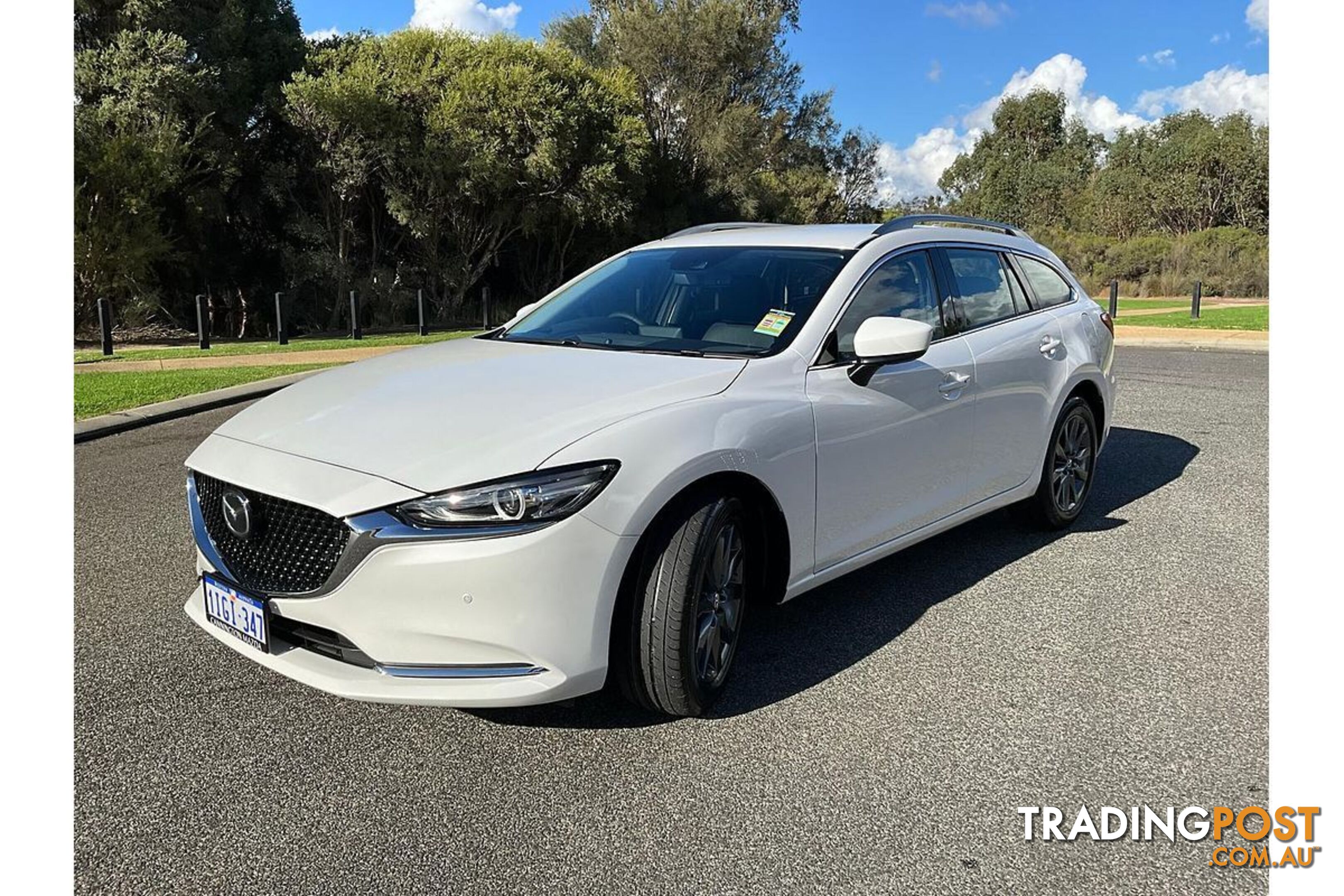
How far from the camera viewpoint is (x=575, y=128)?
25.9 metres

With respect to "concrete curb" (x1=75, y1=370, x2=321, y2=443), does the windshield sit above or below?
above

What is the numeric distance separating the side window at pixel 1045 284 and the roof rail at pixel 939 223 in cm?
19

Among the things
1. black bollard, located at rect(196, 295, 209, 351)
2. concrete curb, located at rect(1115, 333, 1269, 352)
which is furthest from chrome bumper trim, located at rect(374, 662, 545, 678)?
concrete curb, located at rect(1115, 333, 1269, 352)

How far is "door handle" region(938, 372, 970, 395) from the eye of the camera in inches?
174

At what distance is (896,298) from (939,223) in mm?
886

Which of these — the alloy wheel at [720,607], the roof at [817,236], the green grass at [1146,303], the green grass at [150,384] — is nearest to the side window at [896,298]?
the roof at [817,236]

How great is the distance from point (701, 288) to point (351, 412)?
165 cm

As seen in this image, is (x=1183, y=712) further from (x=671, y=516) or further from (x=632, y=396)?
(x=632, y=396)

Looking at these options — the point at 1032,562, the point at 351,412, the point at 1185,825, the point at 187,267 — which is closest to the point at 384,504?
the point at 351,412

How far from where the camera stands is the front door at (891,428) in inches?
151

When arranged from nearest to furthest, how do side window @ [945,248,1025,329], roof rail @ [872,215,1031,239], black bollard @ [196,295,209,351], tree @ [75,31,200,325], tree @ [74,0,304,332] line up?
roof rail @ [872,215,1031,239], side window @ [945,248,1025,329], black bollard @ [196,295,209,351], tree @ [75,31,200,325], tree @ [74,0,304,332]

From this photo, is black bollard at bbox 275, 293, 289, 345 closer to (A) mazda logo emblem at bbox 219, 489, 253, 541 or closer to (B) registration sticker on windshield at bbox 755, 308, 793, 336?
(B) registration sticker on windshield at bbox 755, 308, 793, 336

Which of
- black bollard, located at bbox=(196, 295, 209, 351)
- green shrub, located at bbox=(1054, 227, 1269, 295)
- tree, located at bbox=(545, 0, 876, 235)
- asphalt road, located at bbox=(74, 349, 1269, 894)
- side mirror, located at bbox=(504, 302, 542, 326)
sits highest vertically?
tree, located at bbox=(545, 0, 876, 235)

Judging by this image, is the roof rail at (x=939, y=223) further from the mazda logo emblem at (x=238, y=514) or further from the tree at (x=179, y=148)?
the tree at (x=179, y=148)
